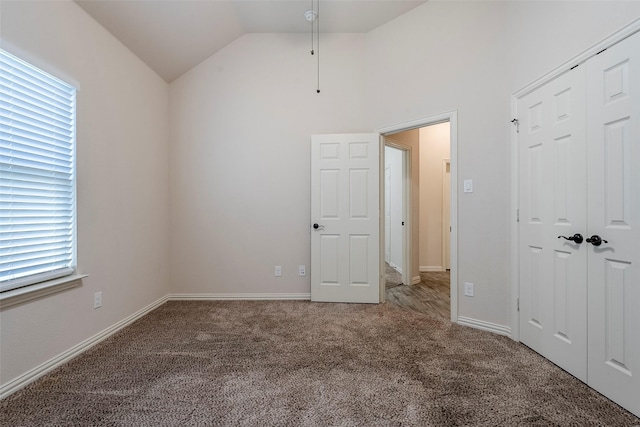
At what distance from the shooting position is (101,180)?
2383mm

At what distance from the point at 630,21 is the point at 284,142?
2.85m

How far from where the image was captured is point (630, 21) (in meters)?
1.51

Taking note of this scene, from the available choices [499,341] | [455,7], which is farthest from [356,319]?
[455,7]

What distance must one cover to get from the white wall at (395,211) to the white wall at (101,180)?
141 inches

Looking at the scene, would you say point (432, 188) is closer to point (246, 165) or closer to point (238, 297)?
point (246, 165)

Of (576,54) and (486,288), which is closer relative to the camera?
(576,54)

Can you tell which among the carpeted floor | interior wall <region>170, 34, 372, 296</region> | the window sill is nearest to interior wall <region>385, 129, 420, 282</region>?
interior wall <region>170, 34, 372, 296</region>

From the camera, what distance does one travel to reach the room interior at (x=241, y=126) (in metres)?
1.98

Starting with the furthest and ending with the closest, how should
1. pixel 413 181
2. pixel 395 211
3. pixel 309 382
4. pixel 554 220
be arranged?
pixel 395 211 < pixel 413 181 < pixel 554 220 < pixel 309 382

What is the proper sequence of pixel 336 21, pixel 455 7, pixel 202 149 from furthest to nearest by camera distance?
pixel 202 149 < pixel 336 21 < pixel 455 7

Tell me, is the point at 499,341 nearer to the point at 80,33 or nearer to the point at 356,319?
the point at 356,319

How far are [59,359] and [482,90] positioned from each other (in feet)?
12.8

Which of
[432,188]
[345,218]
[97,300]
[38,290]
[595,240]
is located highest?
[432,188]

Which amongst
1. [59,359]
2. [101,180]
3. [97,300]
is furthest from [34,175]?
[59,359]
